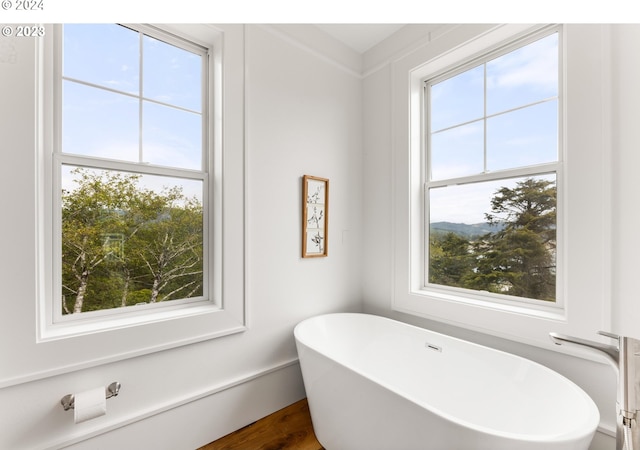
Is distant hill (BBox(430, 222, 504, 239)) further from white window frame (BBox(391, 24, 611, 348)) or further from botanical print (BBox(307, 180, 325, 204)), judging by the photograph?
botanical print (BBox(307, 180, 325, 204))

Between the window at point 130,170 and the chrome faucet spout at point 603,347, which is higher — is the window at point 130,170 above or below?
above

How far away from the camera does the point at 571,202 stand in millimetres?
1433

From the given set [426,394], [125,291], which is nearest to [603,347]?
[426,394]

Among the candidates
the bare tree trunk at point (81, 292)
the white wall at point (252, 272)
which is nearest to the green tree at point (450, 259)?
the white wall at point (252, 272)

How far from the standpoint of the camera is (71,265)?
1.40 metres

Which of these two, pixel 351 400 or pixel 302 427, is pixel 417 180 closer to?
pixel 351 400

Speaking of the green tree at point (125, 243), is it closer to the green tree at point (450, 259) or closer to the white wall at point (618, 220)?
the green tree at point (450, 259)

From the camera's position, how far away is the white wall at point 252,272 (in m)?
1.18

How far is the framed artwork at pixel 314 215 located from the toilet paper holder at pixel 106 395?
3.98ft

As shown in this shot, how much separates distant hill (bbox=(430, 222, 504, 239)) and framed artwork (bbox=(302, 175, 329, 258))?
2.67 feet

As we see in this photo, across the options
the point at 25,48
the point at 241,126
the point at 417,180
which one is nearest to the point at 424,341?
the point at 417,180

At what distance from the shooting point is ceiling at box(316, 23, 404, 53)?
2.17m

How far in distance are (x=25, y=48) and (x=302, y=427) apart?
7.49 ft

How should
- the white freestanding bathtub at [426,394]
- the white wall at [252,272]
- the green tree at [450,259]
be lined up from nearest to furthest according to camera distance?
the white freestanding bathtub at [426,394]
the white wall at [252,272]
the green tree at [450,259]
